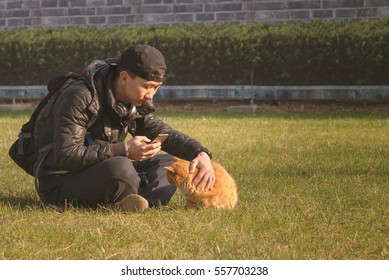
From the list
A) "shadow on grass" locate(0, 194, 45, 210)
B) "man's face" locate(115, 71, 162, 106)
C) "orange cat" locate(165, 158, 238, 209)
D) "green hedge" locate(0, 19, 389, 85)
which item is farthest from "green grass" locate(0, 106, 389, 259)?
"green hedge" locate(0, 19, 389, 85)

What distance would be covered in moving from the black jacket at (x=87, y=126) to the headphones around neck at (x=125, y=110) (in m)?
0.03

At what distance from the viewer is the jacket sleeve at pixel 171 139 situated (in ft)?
18.5

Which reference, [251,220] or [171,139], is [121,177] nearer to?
[171,139]

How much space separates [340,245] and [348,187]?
6.42 ft

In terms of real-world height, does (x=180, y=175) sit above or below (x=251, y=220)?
above

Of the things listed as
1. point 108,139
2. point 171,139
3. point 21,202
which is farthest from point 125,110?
point 21,202

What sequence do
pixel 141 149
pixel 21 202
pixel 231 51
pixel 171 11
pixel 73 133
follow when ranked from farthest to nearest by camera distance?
pixel 171 11 → pixel 231 51 → pixel 21 202 → pixel 73 133 → pixel 141 149

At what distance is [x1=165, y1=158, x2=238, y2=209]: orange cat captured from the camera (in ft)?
17.7

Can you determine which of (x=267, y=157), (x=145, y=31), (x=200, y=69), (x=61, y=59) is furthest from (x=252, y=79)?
(x=267, y=157)

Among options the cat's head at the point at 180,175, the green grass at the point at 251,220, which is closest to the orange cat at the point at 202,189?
the cat's head at the point at 180,175

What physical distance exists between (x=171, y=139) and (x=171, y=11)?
13.2m

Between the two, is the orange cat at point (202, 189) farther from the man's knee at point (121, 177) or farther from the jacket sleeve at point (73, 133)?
the jacket sleeve at point (73, 133)

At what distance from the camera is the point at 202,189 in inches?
210

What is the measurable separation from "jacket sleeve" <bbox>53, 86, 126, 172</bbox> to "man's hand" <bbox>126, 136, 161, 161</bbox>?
8 centimetres
